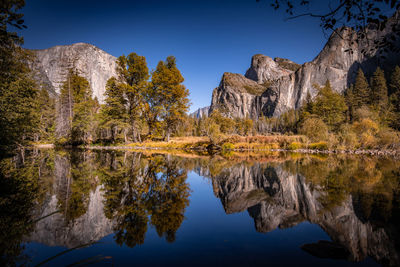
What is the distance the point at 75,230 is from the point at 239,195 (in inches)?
143

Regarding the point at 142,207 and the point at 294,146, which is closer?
the point at 142,207

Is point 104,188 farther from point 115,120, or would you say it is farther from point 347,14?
point 115,120

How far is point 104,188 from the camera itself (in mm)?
5316

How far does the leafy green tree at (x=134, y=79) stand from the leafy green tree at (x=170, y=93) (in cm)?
157

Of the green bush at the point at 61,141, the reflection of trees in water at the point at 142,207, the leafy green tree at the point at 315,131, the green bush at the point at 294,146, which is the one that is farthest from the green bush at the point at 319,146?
the green bush at the point at 61,141

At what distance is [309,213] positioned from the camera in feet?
12.2

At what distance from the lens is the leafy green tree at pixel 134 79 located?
2423 cm

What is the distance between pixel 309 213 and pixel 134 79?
2590 cm

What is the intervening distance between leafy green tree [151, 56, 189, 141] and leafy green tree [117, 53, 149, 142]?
1567 millimetres

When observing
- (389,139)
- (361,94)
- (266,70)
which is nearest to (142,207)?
(389,139)

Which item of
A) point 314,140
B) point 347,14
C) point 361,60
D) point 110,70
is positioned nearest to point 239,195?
point 347,14

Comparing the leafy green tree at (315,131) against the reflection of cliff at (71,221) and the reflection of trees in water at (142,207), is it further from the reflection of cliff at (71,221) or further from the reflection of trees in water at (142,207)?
the reflection of cliff at (71,221)

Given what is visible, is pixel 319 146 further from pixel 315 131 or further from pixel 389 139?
pixel 389 139

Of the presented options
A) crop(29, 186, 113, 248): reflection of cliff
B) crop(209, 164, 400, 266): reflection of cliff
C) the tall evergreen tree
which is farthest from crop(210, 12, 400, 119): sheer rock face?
crop(29, 186, 113, 248): reflection of cliff
